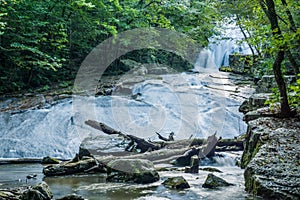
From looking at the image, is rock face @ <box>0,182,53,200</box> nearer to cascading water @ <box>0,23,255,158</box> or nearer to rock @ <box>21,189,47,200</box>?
rock @ <box>21,189,47,200</box>

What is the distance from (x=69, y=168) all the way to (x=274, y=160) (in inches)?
166

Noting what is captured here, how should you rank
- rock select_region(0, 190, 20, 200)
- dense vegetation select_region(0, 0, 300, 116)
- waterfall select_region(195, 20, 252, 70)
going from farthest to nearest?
waterfall select_region(195, 20, 252, 70) → dense vegetation select_region(0, 0, 300, 116) → rock select_region(0, 190, 20, 200)

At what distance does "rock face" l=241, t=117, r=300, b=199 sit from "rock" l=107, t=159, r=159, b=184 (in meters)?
1.87

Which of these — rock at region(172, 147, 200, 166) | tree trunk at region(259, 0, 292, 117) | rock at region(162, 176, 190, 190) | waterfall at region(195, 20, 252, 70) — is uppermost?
waterfall at region(195, 20, 252, 70)

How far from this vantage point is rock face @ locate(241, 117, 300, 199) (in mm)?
4527

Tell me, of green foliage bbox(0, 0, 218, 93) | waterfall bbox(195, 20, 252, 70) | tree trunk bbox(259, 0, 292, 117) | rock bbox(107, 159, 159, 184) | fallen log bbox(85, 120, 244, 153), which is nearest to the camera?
tree trunk bbox(259, 0, 292, 117)

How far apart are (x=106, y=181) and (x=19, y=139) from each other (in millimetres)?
5901

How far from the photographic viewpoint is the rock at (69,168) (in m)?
7.23

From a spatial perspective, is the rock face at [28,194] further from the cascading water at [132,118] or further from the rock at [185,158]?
the cascading water at [132,118]

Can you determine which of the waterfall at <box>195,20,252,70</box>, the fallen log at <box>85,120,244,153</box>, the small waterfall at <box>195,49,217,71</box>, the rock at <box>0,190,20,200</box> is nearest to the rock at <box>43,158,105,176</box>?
the fallen log at <box>85,120,244,153</box>

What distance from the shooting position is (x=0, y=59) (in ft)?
56.4

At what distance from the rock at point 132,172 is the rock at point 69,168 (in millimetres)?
884

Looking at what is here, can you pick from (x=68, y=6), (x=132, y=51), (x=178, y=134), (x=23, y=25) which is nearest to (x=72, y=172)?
(x=178, y=134)

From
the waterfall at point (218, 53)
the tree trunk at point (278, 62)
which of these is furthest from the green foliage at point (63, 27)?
the tree trunk at point (278, 62)
